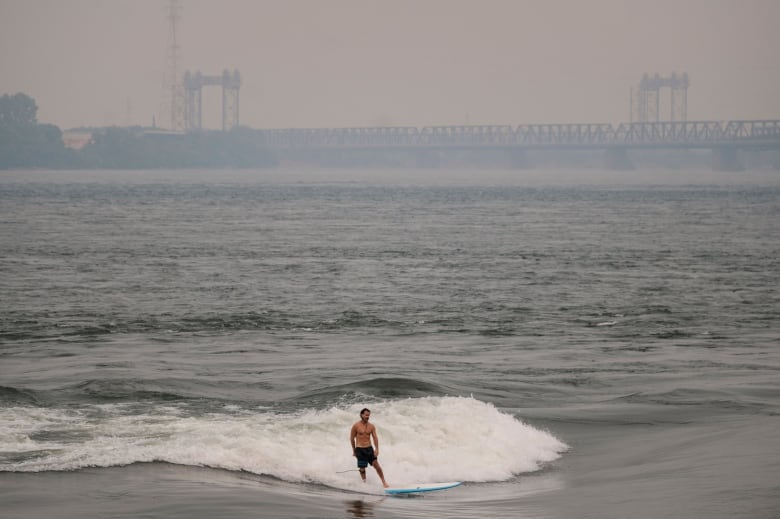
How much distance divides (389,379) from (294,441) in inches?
289

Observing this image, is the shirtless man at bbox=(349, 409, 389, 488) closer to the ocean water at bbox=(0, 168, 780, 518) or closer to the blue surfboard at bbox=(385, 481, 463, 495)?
the blue surfboard at bbox=(385, 481, 463, 495)

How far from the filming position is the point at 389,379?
33312 millimetres

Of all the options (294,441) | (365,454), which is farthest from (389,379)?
(365,454)

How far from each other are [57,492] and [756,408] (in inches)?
661

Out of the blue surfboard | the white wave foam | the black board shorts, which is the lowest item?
the blue surfboard

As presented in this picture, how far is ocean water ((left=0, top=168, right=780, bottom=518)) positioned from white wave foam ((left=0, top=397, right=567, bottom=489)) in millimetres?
74

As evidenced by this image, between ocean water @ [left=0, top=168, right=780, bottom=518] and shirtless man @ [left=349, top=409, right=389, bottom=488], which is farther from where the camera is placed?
shirtless man @ [left=349, top=409, right=389, bottom=488]

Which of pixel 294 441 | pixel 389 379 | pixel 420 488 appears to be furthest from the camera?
pixel 389 379

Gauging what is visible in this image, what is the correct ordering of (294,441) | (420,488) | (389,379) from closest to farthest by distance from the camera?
(420,488) < (294,441) < (389,379)

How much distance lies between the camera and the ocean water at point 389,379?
914 inches

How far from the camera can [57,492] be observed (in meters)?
22.4

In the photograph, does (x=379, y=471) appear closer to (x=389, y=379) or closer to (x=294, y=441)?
(x=294, y=441)

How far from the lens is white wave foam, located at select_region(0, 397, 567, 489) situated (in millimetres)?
24828

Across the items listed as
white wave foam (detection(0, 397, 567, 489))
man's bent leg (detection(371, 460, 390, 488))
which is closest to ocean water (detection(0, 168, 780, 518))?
white wave foam (detection(0, 397, 567, 489))
